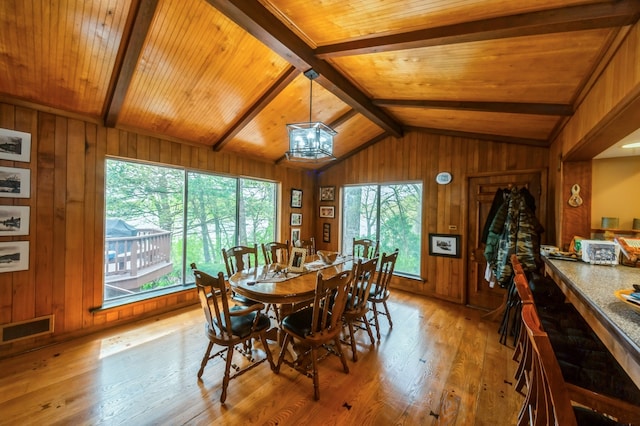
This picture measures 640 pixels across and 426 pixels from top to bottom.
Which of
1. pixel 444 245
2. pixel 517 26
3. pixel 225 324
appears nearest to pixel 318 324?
pixel 225 324

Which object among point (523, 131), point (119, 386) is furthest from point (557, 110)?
point (119, 386)

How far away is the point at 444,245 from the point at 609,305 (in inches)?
120

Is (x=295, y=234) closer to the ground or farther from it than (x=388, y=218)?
closer to the ground

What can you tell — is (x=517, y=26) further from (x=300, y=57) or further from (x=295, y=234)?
(x=295, y=234)

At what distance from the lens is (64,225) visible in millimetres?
2758

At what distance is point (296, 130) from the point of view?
254cm

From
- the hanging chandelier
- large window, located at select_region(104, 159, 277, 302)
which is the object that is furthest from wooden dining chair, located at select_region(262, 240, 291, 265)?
the hanging chandelier

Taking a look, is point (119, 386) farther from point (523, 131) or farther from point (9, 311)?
point (523, 131)

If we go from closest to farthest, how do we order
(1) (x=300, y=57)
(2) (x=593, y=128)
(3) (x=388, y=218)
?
(2) (x=593, y=128) → (1) (x=300, y=57) → (3) (x=388, y=218)

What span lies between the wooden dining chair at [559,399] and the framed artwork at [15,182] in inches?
159

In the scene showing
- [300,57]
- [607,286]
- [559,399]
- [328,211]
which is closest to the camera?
[559,399]

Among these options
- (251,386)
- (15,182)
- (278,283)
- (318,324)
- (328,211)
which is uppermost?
(15,182)

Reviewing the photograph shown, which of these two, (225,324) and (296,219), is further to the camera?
(296,219)

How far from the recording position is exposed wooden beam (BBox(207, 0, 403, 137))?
5.88ft
